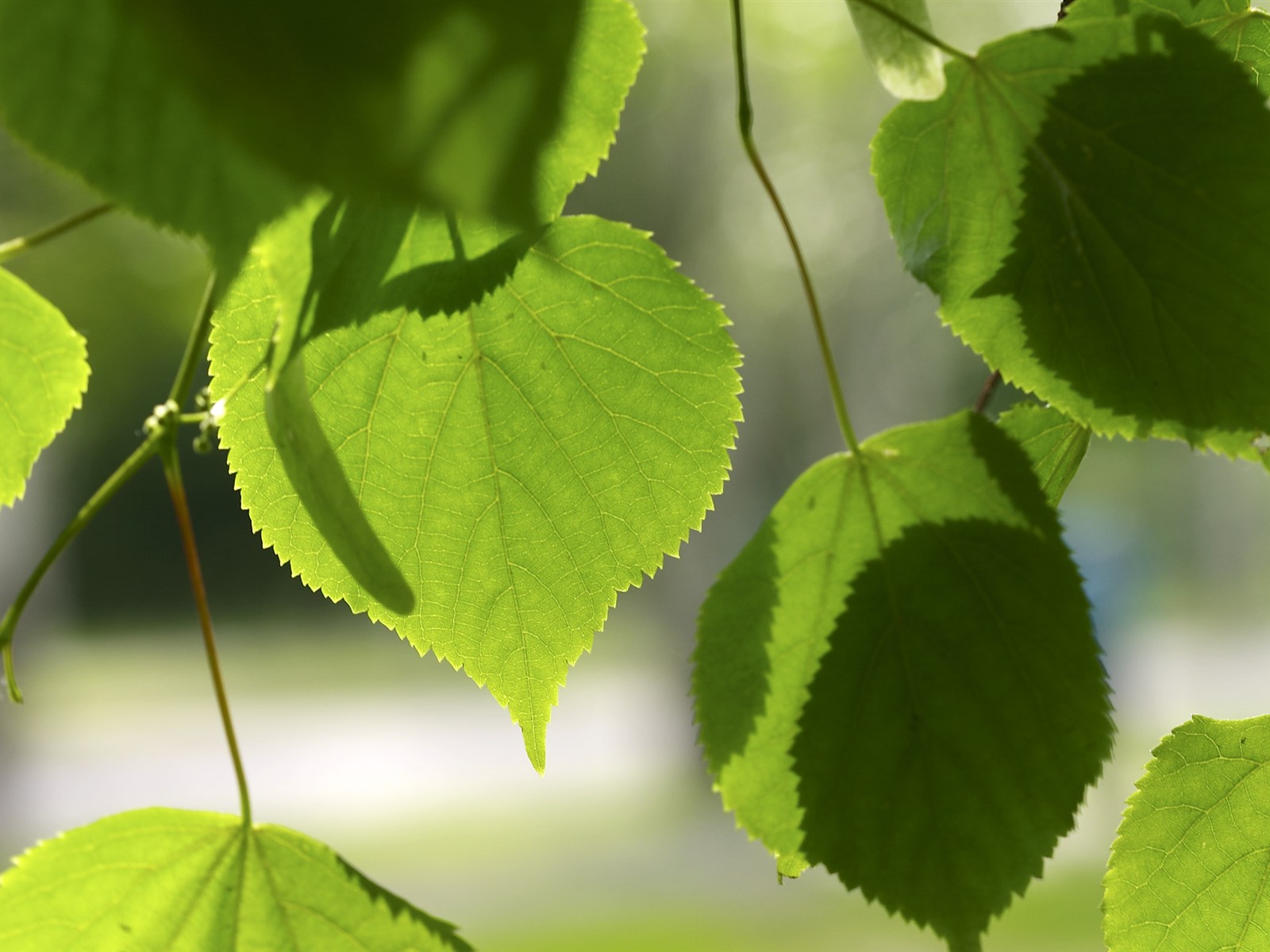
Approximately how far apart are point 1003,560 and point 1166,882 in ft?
0.41

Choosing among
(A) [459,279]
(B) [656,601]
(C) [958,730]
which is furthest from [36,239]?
(B) [656,601]

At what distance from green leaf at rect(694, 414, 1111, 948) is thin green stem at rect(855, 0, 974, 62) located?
0.25 ft

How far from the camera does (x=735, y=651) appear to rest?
0.26 meters

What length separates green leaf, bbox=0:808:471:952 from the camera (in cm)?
28

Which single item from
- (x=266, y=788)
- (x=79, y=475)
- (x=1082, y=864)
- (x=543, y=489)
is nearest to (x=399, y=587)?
(x=543, y=489)

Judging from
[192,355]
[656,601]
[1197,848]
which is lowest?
[1197,848]

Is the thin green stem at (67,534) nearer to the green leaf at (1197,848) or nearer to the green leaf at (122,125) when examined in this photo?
the green leaf at (122,125)

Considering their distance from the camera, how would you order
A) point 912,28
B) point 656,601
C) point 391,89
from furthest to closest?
point 656,601 < point 912,28 < point 391,89

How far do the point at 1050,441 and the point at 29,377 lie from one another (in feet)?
0.86

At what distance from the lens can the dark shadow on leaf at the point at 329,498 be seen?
18 centimetres

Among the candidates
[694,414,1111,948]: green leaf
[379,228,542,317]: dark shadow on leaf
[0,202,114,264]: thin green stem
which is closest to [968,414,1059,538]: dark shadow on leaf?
[694,414,1111,948]: green leaf

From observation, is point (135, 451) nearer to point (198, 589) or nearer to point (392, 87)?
point (198, 589)

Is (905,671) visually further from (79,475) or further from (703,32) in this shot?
(79,475)

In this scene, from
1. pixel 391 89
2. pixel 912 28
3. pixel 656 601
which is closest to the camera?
pixel 391 89
